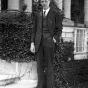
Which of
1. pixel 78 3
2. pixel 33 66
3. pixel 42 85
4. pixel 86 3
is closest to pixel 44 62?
pixel 42 85

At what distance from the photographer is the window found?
57.5ft

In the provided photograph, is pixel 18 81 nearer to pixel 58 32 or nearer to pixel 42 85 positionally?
pixel 42 85

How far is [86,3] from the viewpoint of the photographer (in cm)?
1939

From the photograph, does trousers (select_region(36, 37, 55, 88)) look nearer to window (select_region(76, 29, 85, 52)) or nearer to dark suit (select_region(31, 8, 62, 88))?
dark suit (select_region(31, 8, 62, 88))

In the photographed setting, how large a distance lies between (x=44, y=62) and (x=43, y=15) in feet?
3.01

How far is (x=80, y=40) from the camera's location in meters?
17.7

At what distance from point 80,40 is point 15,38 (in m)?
12.2

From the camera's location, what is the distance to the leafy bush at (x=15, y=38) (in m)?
6.04

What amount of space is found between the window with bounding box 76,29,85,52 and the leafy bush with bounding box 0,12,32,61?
11736mm

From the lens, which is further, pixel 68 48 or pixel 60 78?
pixel 68 48

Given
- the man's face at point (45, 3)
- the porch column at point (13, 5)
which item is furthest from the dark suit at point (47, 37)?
the porch column at point (13, 5)

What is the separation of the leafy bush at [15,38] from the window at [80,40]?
38.5 feet

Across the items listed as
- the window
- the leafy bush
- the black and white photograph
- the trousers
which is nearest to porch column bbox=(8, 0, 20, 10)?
the black and white photograph

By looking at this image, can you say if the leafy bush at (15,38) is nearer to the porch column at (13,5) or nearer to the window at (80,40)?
the porch column at (13,5)
